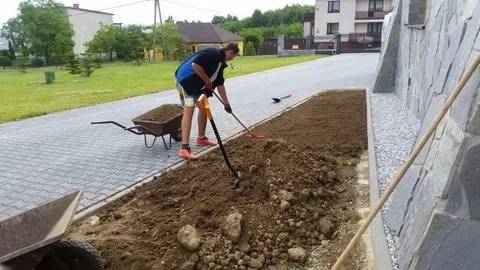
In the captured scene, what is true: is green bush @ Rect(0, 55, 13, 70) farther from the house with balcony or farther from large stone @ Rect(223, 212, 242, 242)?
large stone @ Rect(223, 212, 242, 242)

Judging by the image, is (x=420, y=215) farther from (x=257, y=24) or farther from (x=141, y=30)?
(x=257, y=24)

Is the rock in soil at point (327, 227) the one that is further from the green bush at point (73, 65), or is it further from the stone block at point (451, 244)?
the green bush at point (73, 65)

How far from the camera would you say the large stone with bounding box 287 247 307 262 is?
3221mm

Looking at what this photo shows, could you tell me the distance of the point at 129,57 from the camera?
41344mm

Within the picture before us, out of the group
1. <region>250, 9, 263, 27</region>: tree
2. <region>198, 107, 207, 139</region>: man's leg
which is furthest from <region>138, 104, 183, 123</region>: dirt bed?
<region>250, 9, 263, 27</region>: tree

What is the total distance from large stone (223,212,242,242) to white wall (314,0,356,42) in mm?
45611

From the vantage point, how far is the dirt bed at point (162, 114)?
250 inches

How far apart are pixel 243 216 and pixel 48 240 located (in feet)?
5.48

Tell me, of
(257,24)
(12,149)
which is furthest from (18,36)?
(12,149)

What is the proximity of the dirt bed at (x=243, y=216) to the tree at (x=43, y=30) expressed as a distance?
43111 millimetres

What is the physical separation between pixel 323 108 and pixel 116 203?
5.86m

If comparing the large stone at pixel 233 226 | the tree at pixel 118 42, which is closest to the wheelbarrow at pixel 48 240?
the large stone at pixel 233 226

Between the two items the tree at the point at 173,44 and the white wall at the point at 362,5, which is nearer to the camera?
the tree at the point at 173,44

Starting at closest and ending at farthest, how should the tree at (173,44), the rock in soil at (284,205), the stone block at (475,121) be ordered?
the stone block at (475,121) < the rock in soil at (284,205) < the tree at (173,44)
